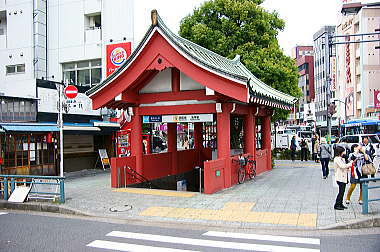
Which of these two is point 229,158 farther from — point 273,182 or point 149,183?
point 149,183

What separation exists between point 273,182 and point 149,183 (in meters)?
5.24

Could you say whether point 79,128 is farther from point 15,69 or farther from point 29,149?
point 15,69

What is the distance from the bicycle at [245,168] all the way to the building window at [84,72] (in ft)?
46.9

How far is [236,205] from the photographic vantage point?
10539 mm

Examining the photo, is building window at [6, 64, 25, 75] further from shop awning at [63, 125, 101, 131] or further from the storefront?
the storefront

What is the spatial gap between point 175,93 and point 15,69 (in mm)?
18436

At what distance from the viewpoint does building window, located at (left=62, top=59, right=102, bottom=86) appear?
25562mm

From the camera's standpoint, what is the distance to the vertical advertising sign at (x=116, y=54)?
2353 centimetres

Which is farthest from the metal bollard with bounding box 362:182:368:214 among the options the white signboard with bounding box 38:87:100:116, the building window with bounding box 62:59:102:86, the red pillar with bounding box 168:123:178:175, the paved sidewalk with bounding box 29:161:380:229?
the building window with bounding box 62:59:102:86

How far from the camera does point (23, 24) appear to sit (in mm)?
26172

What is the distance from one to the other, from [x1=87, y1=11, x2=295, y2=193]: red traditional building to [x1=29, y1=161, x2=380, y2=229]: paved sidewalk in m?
1.14

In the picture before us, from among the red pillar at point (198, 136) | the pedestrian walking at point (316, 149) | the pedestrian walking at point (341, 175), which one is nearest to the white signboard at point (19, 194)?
the pedestrian walking at point (341, 175)

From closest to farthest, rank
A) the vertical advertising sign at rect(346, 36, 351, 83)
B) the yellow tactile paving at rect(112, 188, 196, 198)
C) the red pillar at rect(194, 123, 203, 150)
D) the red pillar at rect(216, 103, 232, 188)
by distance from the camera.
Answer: the yellow tactile paving at rect(112, 188, 196, 198), the red pillar at rect(216, 103, 232, 188), the red pillar at rect(194, 123, 203, 150), the vertical advertising sign at rect(346, 36, 351, 83)

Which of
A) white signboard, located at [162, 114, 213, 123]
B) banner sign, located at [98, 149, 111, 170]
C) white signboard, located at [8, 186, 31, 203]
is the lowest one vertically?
white signboard, located at [8, 186, 31, 203]
